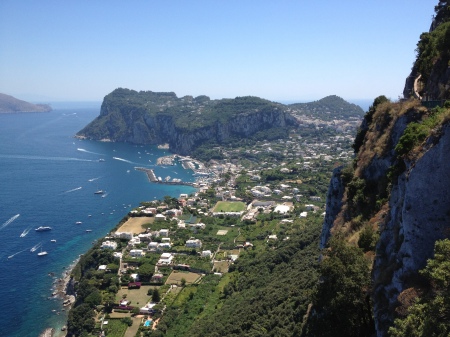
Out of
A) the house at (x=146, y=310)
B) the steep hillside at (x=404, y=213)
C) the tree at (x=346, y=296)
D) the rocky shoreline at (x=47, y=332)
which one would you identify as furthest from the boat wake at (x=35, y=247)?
the tree at (x=346, y=296)

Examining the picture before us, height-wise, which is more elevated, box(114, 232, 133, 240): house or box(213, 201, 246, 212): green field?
box(114, 232, 133, 240): house

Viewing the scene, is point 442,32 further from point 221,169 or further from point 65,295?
point 221,169

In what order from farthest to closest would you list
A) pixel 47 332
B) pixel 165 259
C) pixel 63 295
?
pixel 165 259
pixel 63 295
pixel 47 332

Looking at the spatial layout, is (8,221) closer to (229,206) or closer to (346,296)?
(229,206)

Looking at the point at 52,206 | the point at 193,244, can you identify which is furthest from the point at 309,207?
the point at 52,206

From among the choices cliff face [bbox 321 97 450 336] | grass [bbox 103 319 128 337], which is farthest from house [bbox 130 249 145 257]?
cliff face [bbox 321 97 450 336]

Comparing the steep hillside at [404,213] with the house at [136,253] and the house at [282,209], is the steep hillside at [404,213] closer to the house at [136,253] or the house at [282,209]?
the house at [136,253]

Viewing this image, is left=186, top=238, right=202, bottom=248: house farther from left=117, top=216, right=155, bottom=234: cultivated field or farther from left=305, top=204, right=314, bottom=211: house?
left=305, top=204, right=314, bottom=211: house
